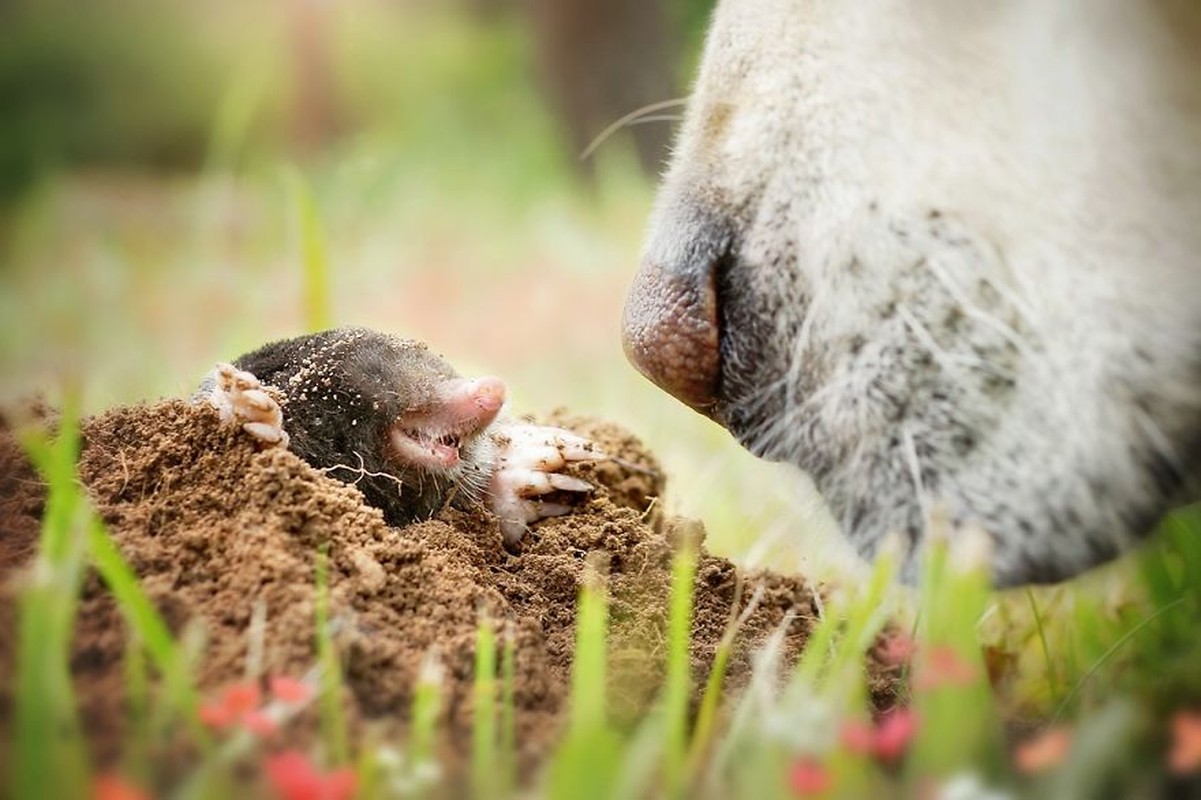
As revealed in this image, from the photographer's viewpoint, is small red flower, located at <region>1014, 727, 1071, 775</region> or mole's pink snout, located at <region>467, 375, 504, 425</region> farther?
mole's pink snout, located at <region>467, 375, 504, 425</region>

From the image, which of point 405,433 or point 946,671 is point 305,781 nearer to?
point 946,671

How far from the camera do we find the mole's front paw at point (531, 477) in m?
2.13

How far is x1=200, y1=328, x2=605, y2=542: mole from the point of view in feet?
6.77

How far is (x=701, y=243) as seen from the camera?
1.79m

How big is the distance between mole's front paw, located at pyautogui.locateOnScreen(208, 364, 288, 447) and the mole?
13 centimetres

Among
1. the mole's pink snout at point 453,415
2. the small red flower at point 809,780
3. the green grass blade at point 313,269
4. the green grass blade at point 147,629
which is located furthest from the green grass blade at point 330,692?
the green grass blade at point 313,269

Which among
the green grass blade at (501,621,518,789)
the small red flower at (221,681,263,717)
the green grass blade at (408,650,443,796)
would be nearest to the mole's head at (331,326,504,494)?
the green grass blade at (501,621,518,789)

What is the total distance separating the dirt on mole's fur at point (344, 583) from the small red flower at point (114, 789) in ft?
0.15

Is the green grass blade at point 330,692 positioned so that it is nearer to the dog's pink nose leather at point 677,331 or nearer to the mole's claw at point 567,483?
the dog's pink nose leather at point 677,331

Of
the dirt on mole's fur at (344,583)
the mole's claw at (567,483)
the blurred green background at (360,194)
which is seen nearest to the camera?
the dirt on mole's fur at (344,583)

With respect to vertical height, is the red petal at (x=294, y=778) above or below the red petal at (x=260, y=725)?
above

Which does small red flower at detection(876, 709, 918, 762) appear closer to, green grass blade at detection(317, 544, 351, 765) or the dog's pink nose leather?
green grass blade at detection(317, 544, 351, 765)

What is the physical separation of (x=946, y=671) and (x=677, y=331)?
72cm

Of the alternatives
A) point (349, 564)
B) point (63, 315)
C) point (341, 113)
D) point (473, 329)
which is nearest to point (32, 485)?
point (349, 564)
